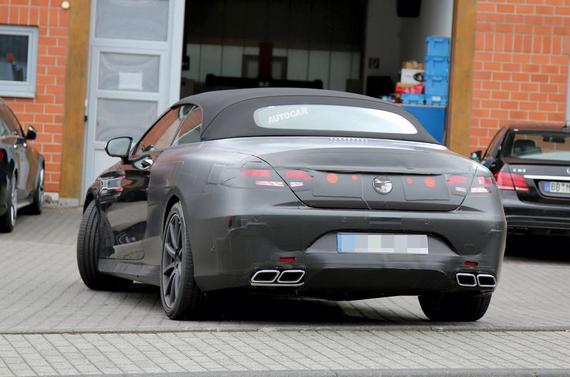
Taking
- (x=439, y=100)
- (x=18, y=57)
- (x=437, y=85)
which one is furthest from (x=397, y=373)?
(x=437, y=85)

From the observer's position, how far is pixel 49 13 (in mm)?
19859

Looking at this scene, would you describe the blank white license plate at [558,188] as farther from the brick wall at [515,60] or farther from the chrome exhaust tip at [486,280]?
the chrome exhaust tip at [486,280]

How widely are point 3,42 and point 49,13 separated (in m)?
0.76

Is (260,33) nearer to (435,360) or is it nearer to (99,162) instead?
(99,162)

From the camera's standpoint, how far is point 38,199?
18.3m

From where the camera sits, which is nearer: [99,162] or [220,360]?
[220,360]

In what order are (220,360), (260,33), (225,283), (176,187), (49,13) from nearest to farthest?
1. (220,360)
2. (225,283)
3. (176,187)
4. (49,13)
5. (260,33)

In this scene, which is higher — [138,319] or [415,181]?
[415,181]

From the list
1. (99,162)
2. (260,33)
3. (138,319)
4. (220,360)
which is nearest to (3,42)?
(99,162)

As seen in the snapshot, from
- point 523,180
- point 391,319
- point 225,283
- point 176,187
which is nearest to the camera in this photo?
point 225,283

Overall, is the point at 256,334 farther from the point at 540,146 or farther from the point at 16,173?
the point at 16,173

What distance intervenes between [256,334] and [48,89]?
12.5m

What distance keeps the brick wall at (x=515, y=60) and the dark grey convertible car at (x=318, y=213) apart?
11780 mm

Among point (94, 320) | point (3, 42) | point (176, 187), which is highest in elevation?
point (3, 42)
